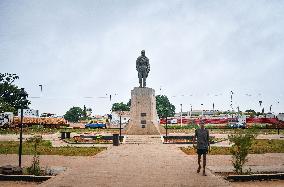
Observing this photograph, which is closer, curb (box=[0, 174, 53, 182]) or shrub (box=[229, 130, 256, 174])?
curb (box=[0, 174, 53, 182])

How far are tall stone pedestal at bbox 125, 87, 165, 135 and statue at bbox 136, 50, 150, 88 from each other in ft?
3.43

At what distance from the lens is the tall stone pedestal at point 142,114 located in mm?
29733

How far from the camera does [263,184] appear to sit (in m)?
7.93

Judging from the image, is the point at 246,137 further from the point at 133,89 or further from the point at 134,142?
the point at 133,89

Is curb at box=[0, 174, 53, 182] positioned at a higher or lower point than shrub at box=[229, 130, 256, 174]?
lower

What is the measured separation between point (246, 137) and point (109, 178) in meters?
4.27

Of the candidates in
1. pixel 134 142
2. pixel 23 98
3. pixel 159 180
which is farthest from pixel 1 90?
pixel 159 180

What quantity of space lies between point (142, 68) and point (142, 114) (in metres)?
4.82

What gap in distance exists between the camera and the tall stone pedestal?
1171 inches

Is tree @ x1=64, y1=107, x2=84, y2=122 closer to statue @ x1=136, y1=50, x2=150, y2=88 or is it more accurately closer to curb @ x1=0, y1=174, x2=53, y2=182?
statue @ x1=136, y1=50, x2=150, y2=88

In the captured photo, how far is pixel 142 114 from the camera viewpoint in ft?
100

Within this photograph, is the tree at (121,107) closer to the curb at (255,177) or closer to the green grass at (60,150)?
the green grass at (60,150)

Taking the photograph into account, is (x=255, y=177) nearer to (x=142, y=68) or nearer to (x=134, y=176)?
(x=134, y=176)

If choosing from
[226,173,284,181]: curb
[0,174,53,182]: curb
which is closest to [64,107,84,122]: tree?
[0,174,53,182]: curb
